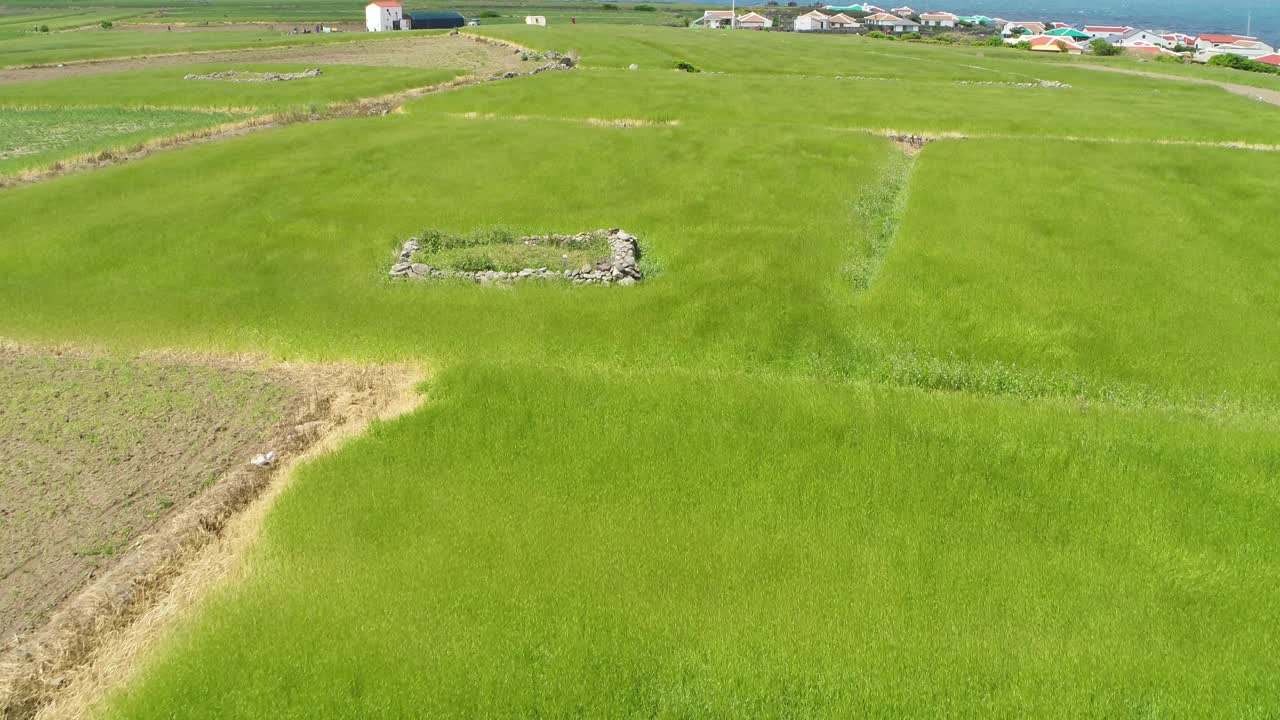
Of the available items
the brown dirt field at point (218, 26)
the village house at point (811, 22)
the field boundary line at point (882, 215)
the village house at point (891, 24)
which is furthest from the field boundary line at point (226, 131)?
the village house at point (891, 24)

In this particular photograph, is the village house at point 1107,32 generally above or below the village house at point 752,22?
below

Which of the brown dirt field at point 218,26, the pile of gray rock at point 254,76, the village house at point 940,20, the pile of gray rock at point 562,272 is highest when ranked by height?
the village house at point 940,20

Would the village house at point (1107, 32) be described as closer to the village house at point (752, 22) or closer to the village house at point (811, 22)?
the village house at point (811, 22)

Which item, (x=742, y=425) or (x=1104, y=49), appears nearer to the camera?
(x=742, y=425)

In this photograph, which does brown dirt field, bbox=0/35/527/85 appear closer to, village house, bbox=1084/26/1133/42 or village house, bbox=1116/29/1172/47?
village house, bbox=1116/29/1172/47

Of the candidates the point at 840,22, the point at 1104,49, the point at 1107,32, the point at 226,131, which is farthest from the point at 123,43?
the point at 1107,32

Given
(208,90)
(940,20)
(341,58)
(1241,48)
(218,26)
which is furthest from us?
(940,20)

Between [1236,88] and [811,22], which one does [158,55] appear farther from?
[811,22]
